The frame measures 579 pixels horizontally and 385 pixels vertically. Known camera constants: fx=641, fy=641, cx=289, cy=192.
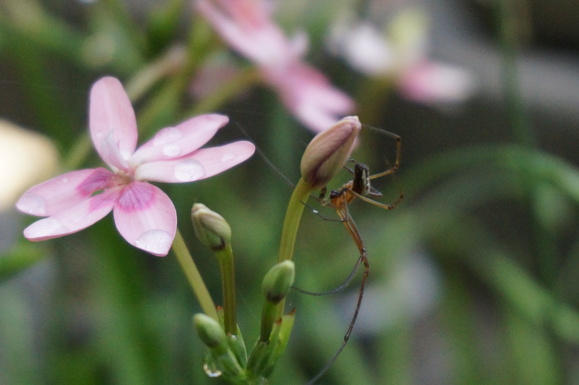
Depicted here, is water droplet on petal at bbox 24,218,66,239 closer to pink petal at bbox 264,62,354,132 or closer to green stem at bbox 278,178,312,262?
green stem at bbox 278,178,312,262

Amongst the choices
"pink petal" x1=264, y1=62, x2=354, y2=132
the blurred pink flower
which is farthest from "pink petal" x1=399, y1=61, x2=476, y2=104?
"pink petal" x1=264, y1=62, x2=354, y2=132

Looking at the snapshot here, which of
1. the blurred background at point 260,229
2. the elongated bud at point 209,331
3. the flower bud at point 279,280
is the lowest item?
the blurred background at point 260,229

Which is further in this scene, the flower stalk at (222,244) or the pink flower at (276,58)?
the pink flower at (276,58)

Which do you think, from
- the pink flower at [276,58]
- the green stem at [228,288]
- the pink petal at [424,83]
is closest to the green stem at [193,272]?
the green stem at [228,288]

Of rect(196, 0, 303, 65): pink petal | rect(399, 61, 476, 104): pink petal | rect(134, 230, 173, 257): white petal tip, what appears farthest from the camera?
rect(399, 61, 476, 104): pink petal

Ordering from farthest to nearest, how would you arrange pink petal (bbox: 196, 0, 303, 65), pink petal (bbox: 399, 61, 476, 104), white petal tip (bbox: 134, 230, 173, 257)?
pink petal (bbox: 399, 61, 476, 104) < pink petal (bbox: 196, 0, 303, 65) < white petal tip (bbox: 134, 230, 173, 257)

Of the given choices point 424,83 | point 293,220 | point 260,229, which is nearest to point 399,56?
point 424,83

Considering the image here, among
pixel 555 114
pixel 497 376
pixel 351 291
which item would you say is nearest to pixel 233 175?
pixel 351 291

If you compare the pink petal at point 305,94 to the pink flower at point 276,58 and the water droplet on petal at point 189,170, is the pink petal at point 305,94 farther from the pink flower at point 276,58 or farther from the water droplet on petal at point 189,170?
the water droplet on petal at point 189,170

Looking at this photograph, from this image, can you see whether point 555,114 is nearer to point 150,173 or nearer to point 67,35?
point 67,35

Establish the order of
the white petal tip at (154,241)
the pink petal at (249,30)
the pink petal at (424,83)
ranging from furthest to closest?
the pink petal at (424,83)
the pink petal at (249,30)
the white petal tip at (154,241)
